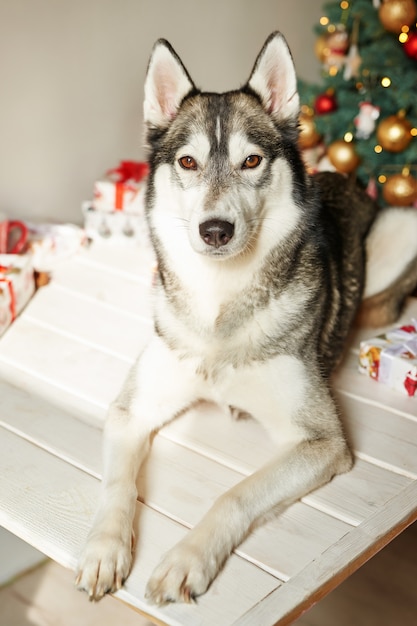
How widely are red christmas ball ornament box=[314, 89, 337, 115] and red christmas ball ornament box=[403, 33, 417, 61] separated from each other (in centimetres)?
47

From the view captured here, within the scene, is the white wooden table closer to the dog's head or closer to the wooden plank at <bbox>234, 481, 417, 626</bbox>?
the wooden plank at <bbox>234, 481, 417, 626</bbox>

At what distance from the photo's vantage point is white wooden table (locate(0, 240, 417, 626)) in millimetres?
1530

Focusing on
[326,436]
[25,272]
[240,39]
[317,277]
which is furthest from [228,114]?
[240,39]

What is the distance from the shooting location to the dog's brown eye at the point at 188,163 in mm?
1836

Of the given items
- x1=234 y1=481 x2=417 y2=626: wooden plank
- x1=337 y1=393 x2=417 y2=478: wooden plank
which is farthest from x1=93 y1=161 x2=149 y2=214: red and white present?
x1=234 y1=481 x2=417 y2=626: wooden plank

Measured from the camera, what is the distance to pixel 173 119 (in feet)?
6.45

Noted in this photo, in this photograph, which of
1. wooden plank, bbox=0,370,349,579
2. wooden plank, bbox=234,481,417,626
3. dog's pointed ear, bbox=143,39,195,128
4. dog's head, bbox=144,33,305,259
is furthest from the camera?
dog's pointed ear, bbox=143,39,195,128

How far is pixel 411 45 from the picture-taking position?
3.20 m

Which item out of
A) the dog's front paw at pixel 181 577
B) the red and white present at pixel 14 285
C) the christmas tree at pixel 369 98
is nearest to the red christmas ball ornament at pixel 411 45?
the christmas tree at pixel 369 98

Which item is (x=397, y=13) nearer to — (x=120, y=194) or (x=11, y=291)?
(x=120, y=194)

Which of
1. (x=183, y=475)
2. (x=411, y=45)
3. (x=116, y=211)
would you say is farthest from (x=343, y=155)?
(x=183, y=475)

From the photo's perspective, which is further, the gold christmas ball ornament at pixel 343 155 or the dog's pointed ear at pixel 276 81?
the gold christmas ball ornament at pixel 343 155

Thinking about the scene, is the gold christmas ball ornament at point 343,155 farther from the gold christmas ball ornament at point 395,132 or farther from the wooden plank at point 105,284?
the wooden plank at point 105,284

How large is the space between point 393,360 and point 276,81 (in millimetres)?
944
